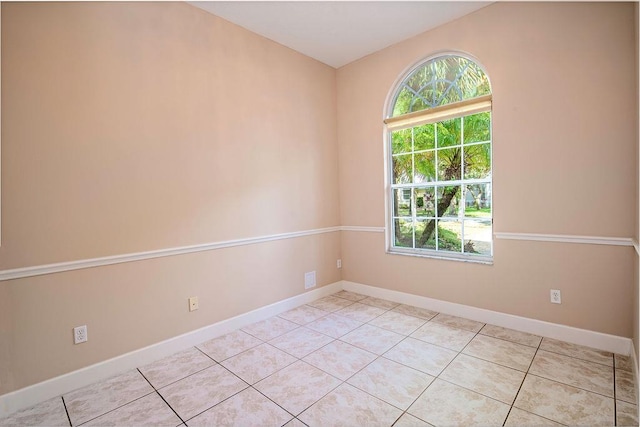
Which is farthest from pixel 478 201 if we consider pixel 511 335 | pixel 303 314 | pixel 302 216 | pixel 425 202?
pixel 303 314

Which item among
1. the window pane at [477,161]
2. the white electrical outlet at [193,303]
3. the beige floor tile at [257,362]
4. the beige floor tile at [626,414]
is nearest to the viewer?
the beige floor tile at [626,414]

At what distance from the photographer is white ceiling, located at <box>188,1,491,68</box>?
2.56 meters

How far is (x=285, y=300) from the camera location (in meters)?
3.26

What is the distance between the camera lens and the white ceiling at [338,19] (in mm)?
2559

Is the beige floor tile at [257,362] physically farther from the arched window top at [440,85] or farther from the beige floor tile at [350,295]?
the arched window top at [440,85]

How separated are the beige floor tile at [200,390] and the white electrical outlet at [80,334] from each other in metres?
0.65

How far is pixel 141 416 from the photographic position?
5.50 feet

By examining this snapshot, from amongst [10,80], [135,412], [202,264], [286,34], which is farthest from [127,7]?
[135,412]

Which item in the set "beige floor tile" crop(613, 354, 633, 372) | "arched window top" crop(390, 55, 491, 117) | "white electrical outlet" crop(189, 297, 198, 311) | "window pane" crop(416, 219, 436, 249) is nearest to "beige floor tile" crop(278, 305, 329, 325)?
"white electrical outlet" crop(189, 297, 198, 311)

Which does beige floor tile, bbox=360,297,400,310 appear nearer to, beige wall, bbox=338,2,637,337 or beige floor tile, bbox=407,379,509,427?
beige wall, bbox=338,2,637,337

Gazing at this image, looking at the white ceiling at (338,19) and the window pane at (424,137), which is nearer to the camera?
the white ceiling at (338,19)

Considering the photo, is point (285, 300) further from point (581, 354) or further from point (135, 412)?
point (581, 354)

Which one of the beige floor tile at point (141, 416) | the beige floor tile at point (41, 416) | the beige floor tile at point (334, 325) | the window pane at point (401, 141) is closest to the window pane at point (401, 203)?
the window pane at point (401, 141)

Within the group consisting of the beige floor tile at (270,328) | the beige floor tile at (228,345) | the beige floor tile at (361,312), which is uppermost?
the beige floor tile at (228,345)
